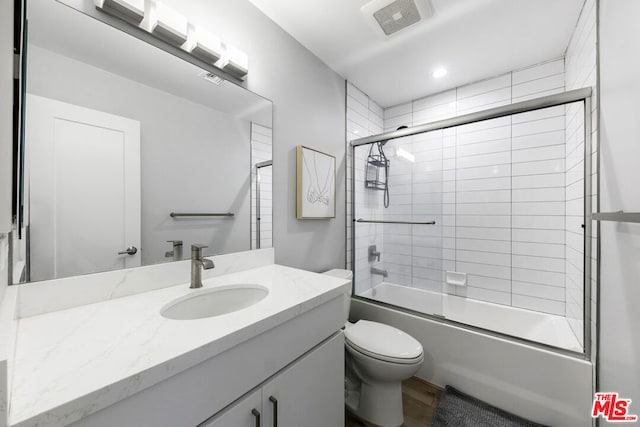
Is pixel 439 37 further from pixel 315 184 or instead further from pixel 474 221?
pixel 474 221

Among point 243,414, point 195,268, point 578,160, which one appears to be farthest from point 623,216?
point 195,268

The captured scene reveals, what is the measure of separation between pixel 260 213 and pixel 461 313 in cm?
184

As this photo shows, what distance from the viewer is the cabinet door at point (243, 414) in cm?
63

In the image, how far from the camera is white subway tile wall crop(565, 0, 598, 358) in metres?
1.23

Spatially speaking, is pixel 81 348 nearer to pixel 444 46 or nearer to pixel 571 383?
pixel 571 383

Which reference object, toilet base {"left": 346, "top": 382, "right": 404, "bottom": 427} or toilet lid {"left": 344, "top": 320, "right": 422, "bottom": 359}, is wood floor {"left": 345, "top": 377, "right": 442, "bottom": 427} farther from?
toilet lid {"left": 344, "top": 320, "right": 422, "bottom": 359}

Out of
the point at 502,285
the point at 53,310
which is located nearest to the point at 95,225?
the point at 53,310

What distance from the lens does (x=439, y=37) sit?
5.42 feet

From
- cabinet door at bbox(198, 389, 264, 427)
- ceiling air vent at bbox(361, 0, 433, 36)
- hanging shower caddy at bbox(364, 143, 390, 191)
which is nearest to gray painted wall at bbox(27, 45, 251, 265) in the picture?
cabinet door at bbox(198, 389, 264, 427)

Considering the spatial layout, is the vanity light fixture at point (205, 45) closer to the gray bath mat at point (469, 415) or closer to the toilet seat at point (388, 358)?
the toilet seat at point (388, 358)

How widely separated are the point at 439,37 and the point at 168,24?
1.62 metres

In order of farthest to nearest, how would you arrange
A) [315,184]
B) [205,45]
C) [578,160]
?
1. [315,184]
2. [578,160]
3. [205,45]

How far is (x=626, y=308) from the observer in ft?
2.94

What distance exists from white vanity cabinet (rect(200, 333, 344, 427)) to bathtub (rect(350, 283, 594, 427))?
0.87m
